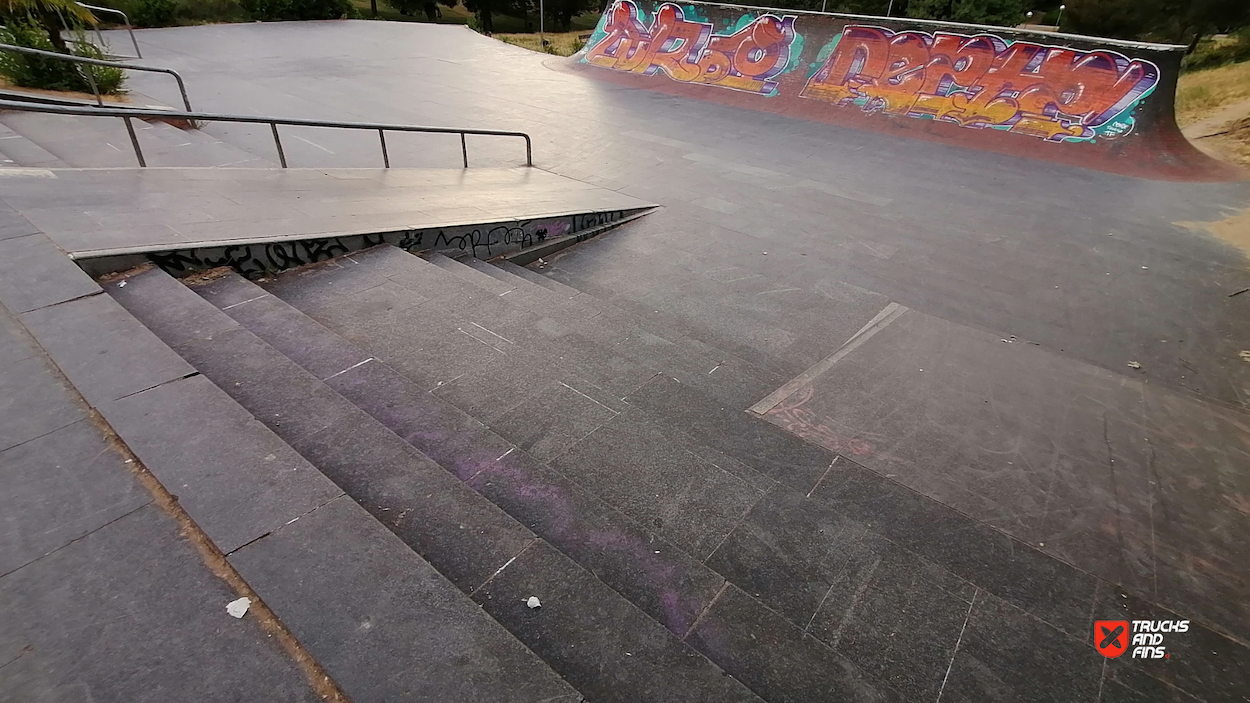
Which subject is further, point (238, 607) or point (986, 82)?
point (986, 82)

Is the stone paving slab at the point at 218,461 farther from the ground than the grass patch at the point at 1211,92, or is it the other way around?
the grass patch at the point at 1211,92

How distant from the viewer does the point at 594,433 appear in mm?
3666

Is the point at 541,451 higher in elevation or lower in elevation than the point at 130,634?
lower

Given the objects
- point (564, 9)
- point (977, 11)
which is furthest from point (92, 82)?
point (564, 9)

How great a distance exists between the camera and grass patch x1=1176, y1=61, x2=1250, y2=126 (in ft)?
49.5

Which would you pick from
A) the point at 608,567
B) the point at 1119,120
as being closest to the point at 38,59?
the point at 608,567

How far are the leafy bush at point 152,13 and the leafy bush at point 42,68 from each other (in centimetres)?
1300

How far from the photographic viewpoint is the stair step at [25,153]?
6676 millimetres

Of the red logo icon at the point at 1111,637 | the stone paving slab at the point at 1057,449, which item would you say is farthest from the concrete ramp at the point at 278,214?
the red logo icon at the point at 1111,637

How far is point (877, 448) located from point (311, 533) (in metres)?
3.54

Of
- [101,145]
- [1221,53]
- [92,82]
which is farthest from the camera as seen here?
[1221,53]

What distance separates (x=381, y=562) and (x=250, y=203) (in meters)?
5.00

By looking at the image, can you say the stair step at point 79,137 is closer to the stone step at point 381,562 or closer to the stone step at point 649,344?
the stone step at point 649,344

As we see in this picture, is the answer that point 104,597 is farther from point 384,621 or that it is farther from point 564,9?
point 564,9
